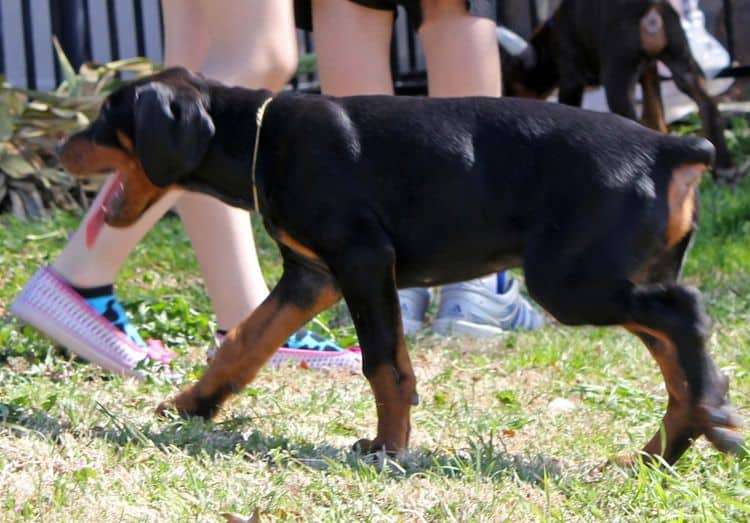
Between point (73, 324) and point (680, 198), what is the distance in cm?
191

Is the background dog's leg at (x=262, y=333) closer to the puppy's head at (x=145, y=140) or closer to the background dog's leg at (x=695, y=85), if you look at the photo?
the puppy's head at (x=145, y=140)

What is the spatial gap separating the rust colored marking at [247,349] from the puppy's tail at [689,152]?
94 centimetres

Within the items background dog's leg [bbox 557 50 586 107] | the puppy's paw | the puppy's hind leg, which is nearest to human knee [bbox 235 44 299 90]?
the puppy's hind leg

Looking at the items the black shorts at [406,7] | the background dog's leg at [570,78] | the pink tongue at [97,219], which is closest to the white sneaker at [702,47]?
the background dog's leg at [570,78]

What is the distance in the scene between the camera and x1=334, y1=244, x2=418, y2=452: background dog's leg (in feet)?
9.51

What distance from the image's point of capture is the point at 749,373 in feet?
12.6

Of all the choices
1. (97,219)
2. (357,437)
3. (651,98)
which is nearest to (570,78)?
(651,98)

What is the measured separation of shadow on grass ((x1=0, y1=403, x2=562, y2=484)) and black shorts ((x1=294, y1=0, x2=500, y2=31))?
170cm

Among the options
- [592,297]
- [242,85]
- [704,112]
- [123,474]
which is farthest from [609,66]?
[123,474]

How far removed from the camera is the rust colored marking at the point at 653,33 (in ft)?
24.2

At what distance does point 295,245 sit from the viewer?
9.92ft

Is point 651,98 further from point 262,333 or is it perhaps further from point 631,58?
point 262,333

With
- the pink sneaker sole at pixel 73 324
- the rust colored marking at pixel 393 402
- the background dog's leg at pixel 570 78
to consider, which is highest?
the rust colored marking at pixel 393 402

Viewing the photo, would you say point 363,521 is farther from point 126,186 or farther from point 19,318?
point 19,318
